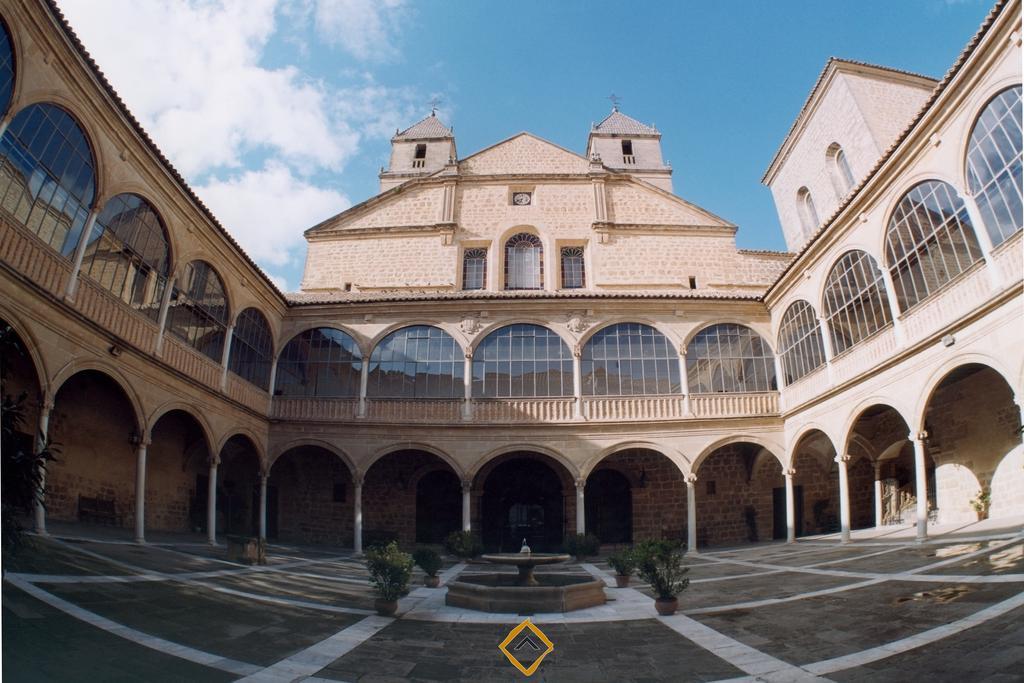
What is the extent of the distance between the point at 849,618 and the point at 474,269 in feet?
61.3

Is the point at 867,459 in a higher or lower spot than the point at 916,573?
higher

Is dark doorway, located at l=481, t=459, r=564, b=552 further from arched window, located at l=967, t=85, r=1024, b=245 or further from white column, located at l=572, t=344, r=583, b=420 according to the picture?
arched window, located at l=967, t=85, r=1024, b=245

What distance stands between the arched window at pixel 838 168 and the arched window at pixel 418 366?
55.7 ft

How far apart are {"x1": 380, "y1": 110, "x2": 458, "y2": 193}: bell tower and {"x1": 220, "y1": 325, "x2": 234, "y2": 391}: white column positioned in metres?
18.1

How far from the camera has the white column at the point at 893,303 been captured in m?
13.7

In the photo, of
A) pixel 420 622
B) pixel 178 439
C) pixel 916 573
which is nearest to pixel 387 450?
pixel 178 439

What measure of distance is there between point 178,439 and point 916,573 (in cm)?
1959

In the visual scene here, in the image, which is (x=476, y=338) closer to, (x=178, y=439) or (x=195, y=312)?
(x=195, y=312)

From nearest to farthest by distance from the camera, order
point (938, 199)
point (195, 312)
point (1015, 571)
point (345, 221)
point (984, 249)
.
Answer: point (1015, 571)
point (984, 249)
point (938, 199)
point (195, 312)
point (345, 221)

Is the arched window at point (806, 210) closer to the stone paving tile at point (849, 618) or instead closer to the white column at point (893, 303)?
the white column at point (893, 303)

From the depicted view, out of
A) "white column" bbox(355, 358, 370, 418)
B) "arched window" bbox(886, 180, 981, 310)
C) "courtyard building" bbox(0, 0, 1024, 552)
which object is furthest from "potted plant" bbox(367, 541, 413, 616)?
"arched window" bbox(886, 180, 981, 310)

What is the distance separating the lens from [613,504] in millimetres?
21203

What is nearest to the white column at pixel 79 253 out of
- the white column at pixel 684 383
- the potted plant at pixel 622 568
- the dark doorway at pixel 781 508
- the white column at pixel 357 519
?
the white column at pixel 357 519

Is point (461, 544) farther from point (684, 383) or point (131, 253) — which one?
point (131, 253)
